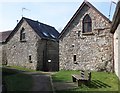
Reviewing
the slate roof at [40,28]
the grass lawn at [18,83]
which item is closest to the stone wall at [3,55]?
the slate roof at [40,28]

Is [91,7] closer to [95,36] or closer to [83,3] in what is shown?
[83,3]

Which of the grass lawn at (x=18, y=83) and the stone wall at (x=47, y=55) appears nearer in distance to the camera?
the grass lawn at (x=18, y=83)

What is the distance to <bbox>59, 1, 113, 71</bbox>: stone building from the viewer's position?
2462 centimetres

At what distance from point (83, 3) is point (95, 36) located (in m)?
4.05

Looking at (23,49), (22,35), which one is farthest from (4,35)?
(23,49)

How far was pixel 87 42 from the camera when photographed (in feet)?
85.9

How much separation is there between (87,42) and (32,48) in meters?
9.04

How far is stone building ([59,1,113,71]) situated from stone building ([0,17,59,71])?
483 centimetres

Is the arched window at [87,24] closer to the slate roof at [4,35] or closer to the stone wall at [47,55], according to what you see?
the stone wall at [47,55]

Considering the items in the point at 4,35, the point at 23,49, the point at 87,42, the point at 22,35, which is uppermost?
the point at 4,35

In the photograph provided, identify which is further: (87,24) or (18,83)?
(87,24)

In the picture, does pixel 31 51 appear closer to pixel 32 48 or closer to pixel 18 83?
pixel 32 48

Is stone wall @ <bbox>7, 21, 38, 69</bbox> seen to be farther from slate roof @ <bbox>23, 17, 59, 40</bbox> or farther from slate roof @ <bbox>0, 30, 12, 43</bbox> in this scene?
slate roof @ <bbox>0, 30, 12, 43</bbox>

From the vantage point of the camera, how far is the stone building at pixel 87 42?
24.6 metres
